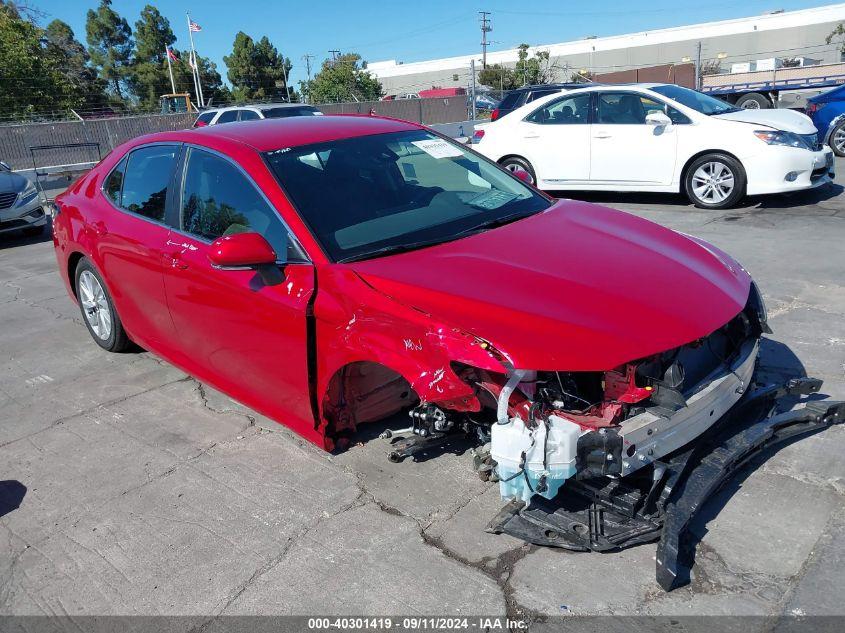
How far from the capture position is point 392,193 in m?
3.72

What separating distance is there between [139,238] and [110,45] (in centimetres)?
7047

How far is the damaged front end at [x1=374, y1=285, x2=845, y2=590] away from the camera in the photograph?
2.53 meters

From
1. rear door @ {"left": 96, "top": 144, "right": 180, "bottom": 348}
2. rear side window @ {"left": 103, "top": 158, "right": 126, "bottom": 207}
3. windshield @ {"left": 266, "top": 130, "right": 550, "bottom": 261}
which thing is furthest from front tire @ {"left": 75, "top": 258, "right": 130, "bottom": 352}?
windshield @ {"left": 266, "top": 130, "right": 550, "bottom": 261}

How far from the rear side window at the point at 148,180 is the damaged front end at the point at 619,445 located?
2424 millimetres

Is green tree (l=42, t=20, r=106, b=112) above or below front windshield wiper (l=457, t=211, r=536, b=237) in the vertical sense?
above

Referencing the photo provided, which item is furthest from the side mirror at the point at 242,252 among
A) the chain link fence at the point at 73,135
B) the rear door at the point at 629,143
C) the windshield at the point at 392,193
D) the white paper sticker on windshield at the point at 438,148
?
the chain link fence at the point at 73,135

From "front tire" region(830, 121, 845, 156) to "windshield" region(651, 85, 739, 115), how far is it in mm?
4228

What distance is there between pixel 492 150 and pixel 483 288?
7.92 m

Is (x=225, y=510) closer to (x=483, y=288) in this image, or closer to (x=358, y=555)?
(x=358, y=555)

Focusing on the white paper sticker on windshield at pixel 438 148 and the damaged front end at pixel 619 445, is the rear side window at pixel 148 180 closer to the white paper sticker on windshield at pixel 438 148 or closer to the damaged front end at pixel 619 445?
the white paper sticker on windshield at pixel 438 148

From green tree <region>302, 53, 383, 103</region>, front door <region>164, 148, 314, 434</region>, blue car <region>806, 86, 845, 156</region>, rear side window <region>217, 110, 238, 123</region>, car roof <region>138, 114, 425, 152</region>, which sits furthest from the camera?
green tree <region>302, 53, 383, 103</region>

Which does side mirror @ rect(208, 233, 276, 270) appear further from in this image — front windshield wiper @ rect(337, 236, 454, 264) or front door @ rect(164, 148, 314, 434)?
front windshield wiper @ rect(337, 236, 454, 264)

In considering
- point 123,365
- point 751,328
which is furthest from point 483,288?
point 123,365

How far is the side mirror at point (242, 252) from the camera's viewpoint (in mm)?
3113
